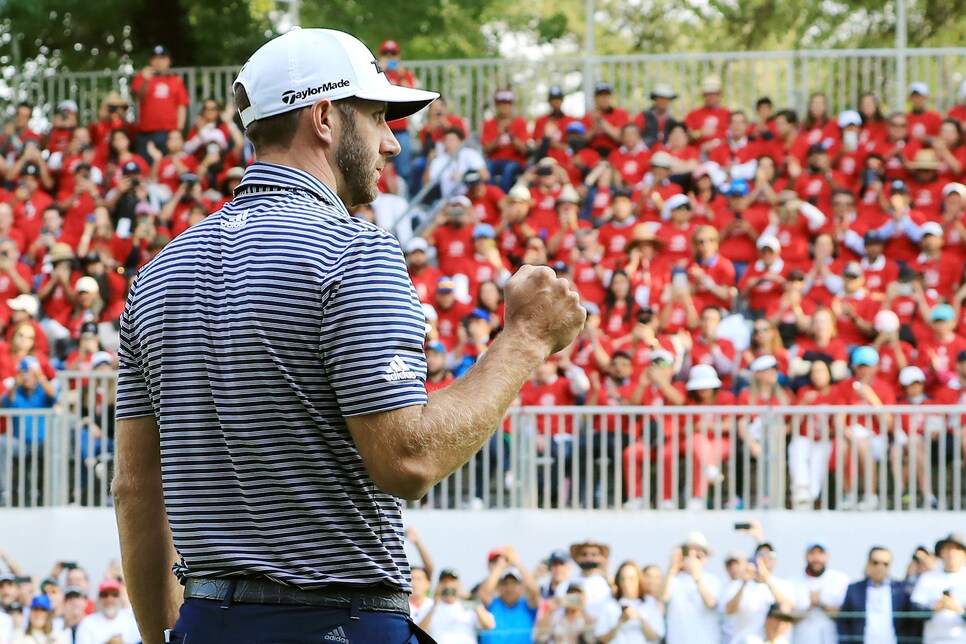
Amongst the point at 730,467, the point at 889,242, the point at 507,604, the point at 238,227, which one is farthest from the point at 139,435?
the point at 889,242

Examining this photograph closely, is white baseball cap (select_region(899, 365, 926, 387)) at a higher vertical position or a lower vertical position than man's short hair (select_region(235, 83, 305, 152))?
lower

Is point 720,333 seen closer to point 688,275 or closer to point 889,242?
point 688,275

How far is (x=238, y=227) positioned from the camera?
2.69m

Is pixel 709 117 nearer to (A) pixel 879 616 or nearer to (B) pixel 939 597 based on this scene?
(B) pixel 939 597

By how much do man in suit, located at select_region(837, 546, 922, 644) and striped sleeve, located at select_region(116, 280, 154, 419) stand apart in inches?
212

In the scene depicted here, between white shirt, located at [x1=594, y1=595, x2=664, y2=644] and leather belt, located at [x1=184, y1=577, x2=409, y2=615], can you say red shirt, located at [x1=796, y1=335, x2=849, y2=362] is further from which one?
leather belt, located at [x1=184, y1=577, x2=409, y2=615]

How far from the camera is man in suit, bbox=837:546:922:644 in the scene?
7.65m

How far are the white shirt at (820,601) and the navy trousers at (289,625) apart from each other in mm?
5726

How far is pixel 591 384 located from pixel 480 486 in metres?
1.20

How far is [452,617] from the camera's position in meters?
10.1

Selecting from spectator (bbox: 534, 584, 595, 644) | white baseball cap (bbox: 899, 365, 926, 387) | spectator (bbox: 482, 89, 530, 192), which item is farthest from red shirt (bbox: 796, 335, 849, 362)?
spectator (bbox: 482, 89, 530, 192)

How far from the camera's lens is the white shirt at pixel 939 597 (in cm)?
739

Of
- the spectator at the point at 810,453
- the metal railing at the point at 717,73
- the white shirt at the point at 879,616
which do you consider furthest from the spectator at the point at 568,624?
the metal railing at the point at 717,73

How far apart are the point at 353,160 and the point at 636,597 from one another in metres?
7.57
